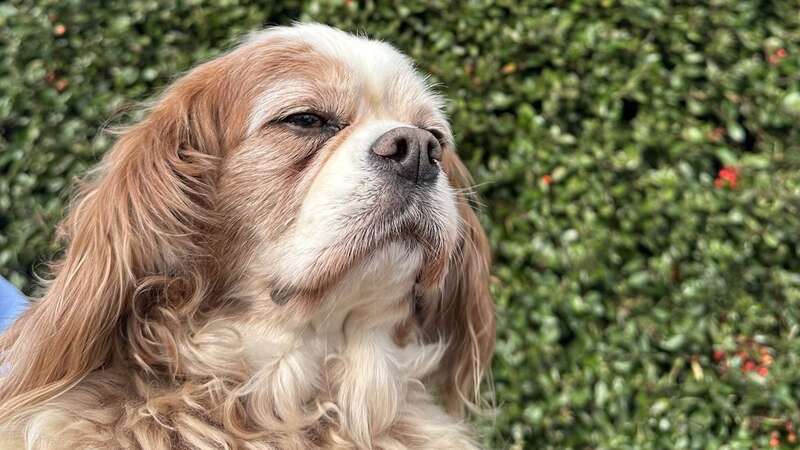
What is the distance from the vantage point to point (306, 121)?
1.92 meters

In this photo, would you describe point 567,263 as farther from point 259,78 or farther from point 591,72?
point 259,78

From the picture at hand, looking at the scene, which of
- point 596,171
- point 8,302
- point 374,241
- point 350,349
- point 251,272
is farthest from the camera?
point 596,171

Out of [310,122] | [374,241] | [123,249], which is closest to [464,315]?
[374,241]

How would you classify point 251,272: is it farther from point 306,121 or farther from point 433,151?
point 433,151

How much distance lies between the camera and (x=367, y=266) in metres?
1.79

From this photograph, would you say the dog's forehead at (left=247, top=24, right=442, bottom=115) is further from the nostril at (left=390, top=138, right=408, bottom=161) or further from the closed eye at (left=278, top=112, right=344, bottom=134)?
the nostril at (left=390, top=138, right=408, bottom=161)

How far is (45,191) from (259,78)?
1804mm

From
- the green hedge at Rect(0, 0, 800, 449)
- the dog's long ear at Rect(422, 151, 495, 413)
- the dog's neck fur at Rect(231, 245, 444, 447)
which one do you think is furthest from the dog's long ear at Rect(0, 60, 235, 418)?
the green hedge at Rect(0, 0, 800, 449)

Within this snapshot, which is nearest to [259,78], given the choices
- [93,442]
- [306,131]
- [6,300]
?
[306,131]

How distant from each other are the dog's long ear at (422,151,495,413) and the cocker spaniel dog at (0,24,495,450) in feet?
1.14

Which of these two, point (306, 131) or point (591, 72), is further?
point (591, 72)

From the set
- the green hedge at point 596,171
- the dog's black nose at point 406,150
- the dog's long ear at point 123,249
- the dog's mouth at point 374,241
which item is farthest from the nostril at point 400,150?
the green hedge at point 596,171

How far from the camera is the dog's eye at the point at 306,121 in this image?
1.91m

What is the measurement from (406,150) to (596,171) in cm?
171
